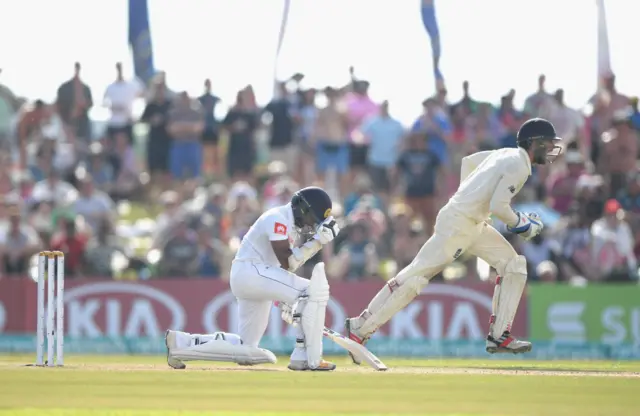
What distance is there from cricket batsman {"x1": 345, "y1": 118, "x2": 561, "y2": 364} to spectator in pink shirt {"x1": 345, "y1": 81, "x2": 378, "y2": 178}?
789 cm

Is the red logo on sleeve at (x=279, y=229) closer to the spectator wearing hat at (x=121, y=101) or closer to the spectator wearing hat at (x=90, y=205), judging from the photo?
the spectator wearing hat at (x=90, y=205)

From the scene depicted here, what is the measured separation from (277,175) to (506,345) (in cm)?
754

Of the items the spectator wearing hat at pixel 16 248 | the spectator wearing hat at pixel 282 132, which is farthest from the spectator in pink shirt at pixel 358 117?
the spectator wearing hat at pixel 16 248

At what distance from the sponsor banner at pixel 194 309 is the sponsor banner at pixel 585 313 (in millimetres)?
224

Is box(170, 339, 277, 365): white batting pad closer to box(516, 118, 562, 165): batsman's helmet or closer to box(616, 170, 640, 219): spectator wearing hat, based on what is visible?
box(516, 118, 562, 165): batsman's helmet

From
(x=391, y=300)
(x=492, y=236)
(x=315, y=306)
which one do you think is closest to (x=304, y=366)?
(x=315, y=306)

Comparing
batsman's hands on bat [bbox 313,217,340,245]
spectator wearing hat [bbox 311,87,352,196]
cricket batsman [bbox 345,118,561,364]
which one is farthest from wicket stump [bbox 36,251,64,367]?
spectator wearing hat [bbox 311,87,352,196]

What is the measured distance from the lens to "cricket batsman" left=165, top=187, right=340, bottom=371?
1165cm

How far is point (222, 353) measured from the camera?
A: 12.1m

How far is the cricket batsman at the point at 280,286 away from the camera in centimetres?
1165

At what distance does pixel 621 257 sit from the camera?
58.2 ft

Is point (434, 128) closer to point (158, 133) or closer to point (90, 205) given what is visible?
point (158, 133)

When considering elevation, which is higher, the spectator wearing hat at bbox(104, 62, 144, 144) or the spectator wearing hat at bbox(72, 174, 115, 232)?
the spectator wearing hat at bbox(104, 62, 144, 144)

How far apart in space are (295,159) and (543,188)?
3.64 metres
